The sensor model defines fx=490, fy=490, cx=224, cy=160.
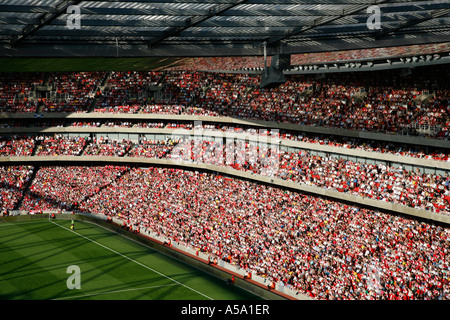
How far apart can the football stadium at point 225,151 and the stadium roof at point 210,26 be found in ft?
0.33

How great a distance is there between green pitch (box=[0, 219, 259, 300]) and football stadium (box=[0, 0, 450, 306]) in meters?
0.18

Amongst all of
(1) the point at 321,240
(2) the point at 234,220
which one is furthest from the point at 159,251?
(1) the point at 321,240

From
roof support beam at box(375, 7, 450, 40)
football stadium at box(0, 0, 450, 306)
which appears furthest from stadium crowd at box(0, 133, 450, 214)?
roof support beam at box(375, 7, 450, 40)

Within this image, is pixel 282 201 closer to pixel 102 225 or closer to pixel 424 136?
pixel 424 136

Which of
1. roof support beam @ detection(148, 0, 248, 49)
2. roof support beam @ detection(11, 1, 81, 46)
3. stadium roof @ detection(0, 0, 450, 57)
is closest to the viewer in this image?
roof support beam @ detection(11, 1, 81, 46)

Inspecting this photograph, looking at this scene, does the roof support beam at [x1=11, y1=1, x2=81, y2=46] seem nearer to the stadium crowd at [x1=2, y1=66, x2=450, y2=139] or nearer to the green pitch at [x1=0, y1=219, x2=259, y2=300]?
the green pitch at [x1=0, y1=219, x2=259, y2=300]

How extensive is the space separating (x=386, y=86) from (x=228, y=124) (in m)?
16.5

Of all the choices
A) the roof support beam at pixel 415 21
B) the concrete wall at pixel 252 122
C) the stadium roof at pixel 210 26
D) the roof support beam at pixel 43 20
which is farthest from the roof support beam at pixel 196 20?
the concrete wall at pixel 252 122

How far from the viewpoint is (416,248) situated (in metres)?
29.0

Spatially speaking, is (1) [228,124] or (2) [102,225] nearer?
(2) [102,225]

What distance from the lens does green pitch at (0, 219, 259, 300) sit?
29.5 m

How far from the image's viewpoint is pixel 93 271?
1299 inches

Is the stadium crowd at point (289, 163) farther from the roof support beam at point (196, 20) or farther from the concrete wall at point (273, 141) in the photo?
the roof support beam at point (196, 20)

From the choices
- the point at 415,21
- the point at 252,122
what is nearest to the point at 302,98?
the point at 252,122
